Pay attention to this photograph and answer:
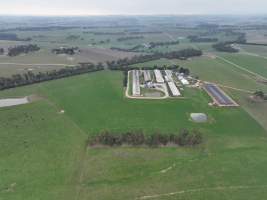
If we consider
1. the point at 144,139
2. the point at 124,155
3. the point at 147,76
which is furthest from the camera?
the point at 147,76

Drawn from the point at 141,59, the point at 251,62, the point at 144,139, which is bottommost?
the point at 251,62

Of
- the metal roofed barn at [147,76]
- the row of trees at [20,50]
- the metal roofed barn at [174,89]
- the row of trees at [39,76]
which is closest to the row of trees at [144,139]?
the metal roofed barn at [174,89]

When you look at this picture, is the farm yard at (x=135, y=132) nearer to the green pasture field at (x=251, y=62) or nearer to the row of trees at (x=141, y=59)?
the green pasture field at (x=251, y=62)

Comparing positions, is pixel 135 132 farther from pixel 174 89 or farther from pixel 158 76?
pixel 158 76

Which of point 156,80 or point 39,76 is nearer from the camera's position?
point 156,80

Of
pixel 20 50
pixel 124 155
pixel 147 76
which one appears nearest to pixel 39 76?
pixel 147 76

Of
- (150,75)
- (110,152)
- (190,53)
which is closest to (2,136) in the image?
(110,152)
